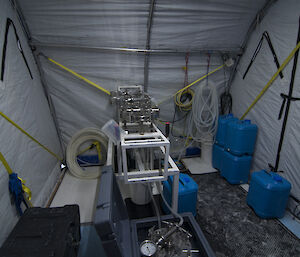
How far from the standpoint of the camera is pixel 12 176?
1.36 metres

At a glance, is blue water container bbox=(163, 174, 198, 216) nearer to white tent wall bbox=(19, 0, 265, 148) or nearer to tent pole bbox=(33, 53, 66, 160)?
white tent wall bbox=(19, 0, 265, 148)

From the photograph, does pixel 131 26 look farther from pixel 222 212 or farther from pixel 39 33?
pixel 222 212

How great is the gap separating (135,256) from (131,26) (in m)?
2.16

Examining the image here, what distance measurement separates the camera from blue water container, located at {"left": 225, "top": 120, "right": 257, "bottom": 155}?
2.05 meters

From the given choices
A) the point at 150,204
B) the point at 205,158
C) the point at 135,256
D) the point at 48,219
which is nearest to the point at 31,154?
the point at 48,219

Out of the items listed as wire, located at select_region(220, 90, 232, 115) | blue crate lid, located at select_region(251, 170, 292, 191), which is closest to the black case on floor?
blue crate lid, located at select_region(251, 170, 292, 191)

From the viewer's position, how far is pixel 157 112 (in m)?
1.57

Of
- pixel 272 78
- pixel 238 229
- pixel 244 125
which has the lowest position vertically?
pixel 238 229

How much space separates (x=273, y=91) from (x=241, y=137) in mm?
610

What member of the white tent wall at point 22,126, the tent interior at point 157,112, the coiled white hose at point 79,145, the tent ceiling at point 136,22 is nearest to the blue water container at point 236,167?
the tent interior at point 157,112

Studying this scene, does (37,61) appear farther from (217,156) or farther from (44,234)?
(217,156)

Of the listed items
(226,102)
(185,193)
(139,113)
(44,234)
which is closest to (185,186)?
(185,193)

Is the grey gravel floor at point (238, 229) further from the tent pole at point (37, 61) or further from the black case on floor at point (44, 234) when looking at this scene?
the tent pole at point (37, 61)

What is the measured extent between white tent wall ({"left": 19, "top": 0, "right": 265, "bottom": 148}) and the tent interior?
0.04 feet
